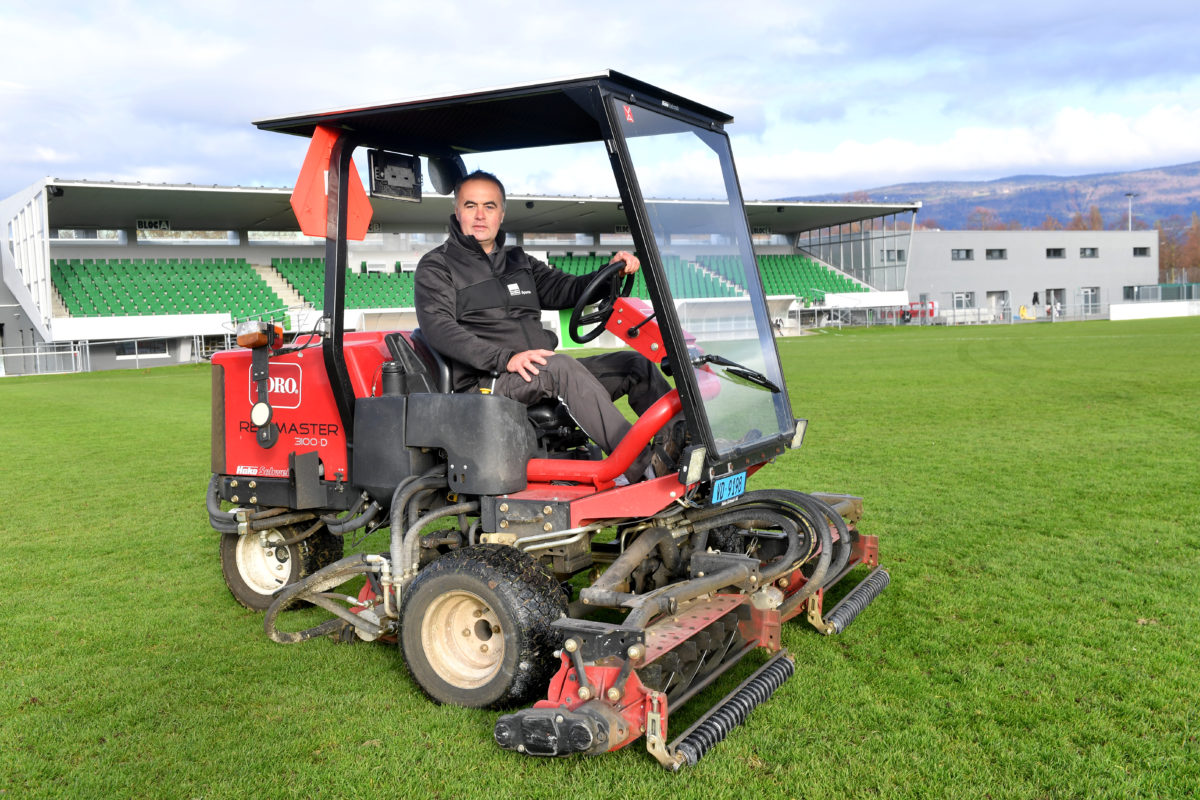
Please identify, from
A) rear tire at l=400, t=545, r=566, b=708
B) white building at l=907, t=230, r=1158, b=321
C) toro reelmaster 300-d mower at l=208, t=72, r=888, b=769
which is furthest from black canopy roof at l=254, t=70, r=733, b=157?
white building at l=907, t=230, r=1158, b=321

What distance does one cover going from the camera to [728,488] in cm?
389

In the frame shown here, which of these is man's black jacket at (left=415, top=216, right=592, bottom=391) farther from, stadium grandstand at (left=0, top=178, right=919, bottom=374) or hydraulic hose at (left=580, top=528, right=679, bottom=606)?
stadium grandstand at (left=0, top=178, right=919, bottom=374)

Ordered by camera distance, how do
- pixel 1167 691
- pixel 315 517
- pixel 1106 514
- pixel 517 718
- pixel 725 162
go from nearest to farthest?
pixel 517 718 < pixel 1167 691 < pixel 725 162 < pixel 315 517 < pixel 1106 514

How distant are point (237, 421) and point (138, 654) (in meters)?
1.18

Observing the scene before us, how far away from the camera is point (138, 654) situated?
4.50m

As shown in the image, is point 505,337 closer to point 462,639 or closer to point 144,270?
point 462,639

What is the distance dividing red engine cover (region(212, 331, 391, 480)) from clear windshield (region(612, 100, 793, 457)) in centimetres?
154

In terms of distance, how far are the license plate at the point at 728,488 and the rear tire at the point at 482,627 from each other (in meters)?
0.73

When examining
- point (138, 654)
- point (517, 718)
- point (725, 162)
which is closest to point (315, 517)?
point (138, 654)

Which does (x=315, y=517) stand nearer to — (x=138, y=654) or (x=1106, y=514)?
(x=138, y=654)

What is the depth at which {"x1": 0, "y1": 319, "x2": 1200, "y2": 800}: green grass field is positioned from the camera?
10.4 ft

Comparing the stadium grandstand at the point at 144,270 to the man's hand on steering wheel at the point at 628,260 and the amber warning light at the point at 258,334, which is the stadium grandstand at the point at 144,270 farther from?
the man's hand on steering wheel at the point at 628,260

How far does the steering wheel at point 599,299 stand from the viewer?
13.3 feet

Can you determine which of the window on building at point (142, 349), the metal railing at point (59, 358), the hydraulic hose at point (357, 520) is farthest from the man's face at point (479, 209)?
the window on building at point (142, 349)
